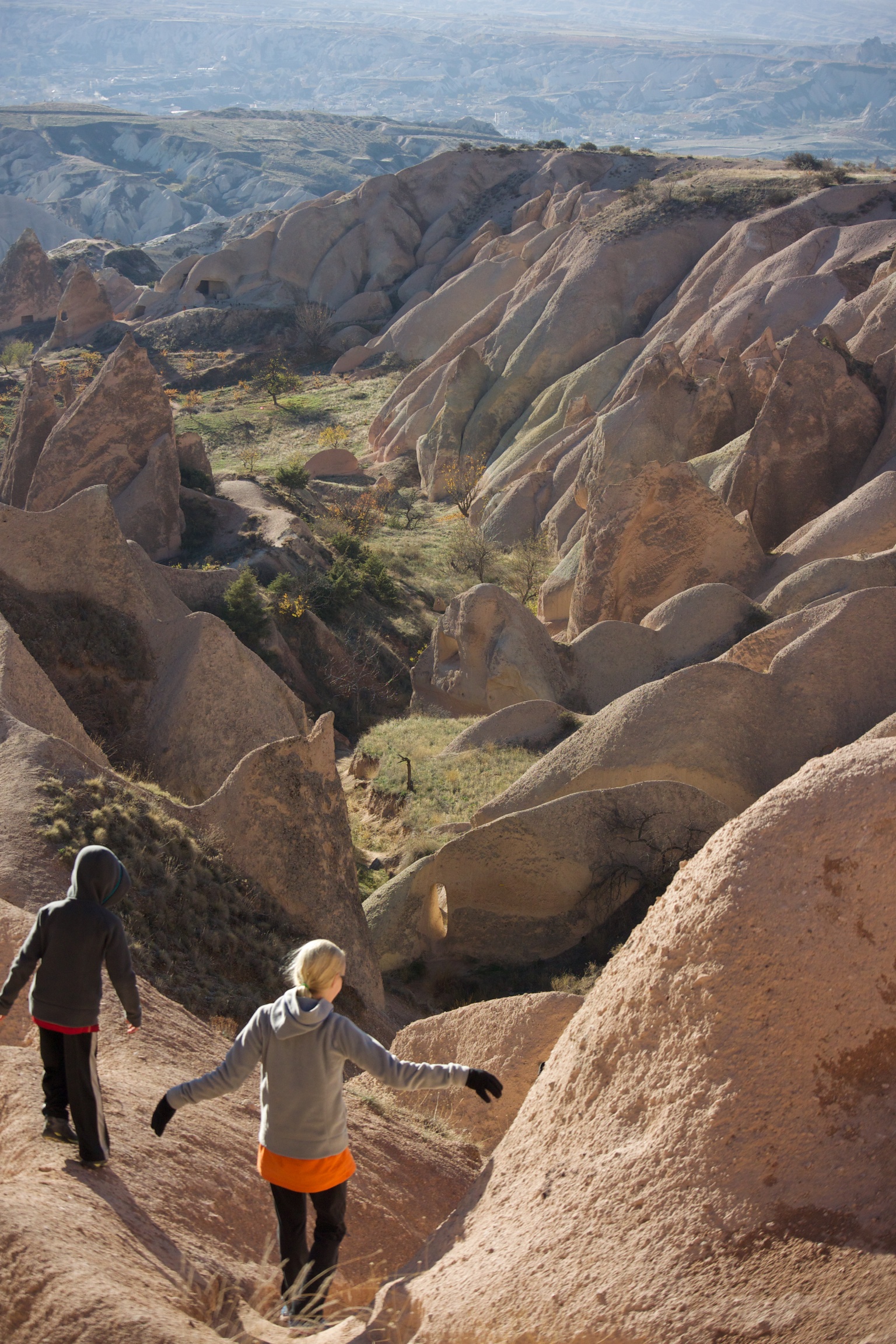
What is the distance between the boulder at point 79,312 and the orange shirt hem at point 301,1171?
65.0m

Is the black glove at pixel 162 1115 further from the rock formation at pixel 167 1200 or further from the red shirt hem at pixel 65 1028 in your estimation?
the red shirt hem at pixel 65 1028

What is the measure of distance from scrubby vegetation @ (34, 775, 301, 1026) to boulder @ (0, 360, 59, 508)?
18880mm

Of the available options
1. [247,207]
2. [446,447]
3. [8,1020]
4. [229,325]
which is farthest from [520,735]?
[247,207]

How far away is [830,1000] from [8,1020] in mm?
4305

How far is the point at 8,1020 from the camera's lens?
606 centimetres

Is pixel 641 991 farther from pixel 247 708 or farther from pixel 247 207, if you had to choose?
pixel 247 207

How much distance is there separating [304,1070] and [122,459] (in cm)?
2324

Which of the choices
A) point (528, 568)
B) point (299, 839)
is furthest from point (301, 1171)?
point (528, 568)

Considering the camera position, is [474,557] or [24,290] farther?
[24,290]

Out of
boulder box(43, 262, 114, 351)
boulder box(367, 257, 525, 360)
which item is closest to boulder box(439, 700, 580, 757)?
boulder box(367, 257, 525, 360)

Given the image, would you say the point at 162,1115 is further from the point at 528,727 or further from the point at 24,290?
the point at 24,290

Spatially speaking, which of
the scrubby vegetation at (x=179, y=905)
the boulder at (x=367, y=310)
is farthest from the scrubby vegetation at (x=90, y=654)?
the boulder at (x=367, y=310)

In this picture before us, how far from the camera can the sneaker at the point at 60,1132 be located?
181 inches

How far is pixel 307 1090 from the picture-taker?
4105mm
